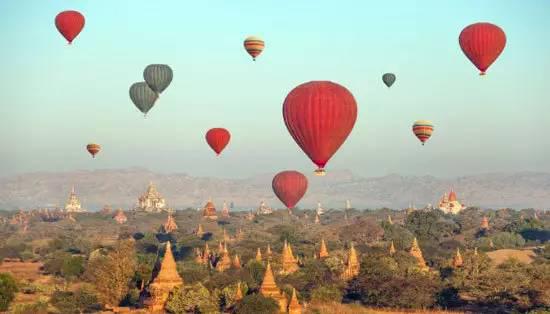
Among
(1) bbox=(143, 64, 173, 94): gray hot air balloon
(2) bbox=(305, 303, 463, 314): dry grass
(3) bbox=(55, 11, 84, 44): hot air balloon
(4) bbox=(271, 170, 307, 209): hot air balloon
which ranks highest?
(3) bbox=(55, 11, 84, 44): hot air balloon

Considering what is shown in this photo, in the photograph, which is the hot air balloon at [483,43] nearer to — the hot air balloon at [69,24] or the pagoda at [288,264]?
the pagoda at [288,264]

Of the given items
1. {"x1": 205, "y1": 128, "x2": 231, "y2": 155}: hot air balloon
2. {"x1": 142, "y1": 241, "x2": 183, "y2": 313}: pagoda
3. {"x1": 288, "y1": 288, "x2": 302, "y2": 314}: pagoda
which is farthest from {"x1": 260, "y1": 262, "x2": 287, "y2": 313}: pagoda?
{"x1": 205, "y1": 128, "x2": 231, "y2": 155}: hot air balloon

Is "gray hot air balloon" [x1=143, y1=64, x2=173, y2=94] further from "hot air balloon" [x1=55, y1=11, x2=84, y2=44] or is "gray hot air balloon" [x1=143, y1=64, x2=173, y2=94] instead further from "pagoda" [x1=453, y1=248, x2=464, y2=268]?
"pagoda" [x1=453, y1=248, x2=464, y2=268]

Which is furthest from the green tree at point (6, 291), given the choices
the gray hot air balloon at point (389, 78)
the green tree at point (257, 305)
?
the gray hot air balloon at point (389, 78)

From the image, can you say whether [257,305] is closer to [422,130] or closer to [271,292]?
[271,292]

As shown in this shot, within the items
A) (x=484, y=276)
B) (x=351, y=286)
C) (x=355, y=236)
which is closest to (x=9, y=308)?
(x=351, y=286)

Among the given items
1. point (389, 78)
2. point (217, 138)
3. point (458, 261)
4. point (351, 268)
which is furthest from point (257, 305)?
point (389, 78)
